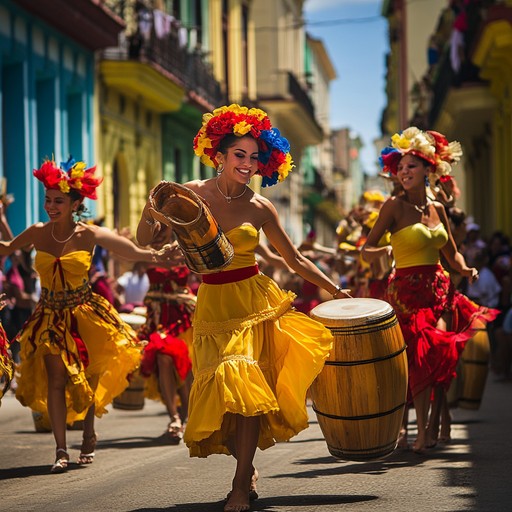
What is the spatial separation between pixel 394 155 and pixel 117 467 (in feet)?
9.01

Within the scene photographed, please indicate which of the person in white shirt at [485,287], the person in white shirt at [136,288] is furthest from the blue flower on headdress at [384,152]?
the person in white shirt at [485,287]

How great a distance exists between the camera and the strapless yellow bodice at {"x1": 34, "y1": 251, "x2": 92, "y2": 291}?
1034cm

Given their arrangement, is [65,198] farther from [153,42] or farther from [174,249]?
[153,42]

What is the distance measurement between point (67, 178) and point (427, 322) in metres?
2.52

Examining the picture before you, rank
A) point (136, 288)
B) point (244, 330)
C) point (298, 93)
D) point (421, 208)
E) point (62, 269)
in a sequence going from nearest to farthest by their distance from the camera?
1. point (244, 330)
2. point (62, 269)
3. point (421, 208)
4. point (136, 288)
5. point (298, 93)

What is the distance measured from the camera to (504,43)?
82.8 ft

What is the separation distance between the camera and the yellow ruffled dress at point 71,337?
10.3 meters

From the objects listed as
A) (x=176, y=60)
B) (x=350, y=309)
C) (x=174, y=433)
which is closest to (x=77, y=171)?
(x=174, y=433)

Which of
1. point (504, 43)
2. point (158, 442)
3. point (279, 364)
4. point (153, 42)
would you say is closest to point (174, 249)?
point (279, 364)

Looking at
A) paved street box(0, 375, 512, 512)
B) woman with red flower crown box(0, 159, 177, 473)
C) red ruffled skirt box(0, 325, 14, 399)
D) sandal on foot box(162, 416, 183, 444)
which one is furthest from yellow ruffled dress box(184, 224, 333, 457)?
sandal on foot box(162, 416, 183, 444)

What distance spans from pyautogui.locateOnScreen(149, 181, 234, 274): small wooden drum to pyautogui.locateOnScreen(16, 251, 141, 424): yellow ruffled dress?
2575mm

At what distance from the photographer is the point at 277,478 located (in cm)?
930

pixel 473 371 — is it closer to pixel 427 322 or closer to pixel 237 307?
pixel 427 322

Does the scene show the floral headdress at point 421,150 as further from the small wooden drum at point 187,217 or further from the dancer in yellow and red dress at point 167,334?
the small wooden drum at point 187,217
